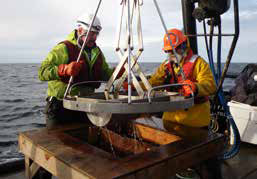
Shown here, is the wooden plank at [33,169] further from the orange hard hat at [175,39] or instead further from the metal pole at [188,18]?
the metal pole at [188,18]

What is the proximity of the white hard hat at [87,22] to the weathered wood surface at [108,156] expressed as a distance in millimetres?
1243

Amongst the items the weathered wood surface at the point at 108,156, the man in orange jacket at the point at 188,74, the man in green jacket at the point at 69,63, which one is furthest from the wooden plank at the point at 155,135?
the man in green jacket at the point at 69,63

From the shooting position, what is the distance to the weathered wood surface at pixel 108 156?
1727 mm

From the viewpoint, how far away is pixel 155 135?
2.67m

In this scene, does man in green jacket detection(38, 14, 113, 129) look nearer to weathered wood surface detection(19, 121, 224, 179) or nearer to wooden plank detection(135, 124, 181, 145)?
weathered wood surface detection(19, 121, 224, 179)

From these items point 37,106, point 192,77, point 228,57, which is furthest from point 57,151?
point 37,106

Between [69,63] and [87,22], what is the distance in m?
0.52

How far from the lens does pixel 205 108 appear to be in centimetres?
309

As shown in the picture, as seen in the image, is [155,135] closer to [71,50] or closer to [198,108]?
[198,108]

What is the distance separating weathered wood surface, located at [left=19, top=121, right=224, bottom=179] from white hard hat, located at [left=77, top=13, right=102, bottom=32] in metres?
1.24

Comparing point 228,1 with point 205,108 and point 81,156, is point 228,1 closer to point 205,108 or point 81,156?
point 205,108

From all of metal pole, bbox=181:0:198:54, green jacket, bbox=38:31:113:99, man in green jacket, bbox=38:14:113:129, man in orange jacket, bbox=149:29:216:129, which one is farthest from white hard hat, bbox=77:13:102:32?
metal pole, bbox=181:0:198:54

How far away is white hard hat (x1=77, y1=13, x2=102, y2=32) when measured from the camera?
2939 millimetres

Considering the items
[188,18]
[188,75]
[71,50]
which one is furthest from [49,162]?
[188,18]
